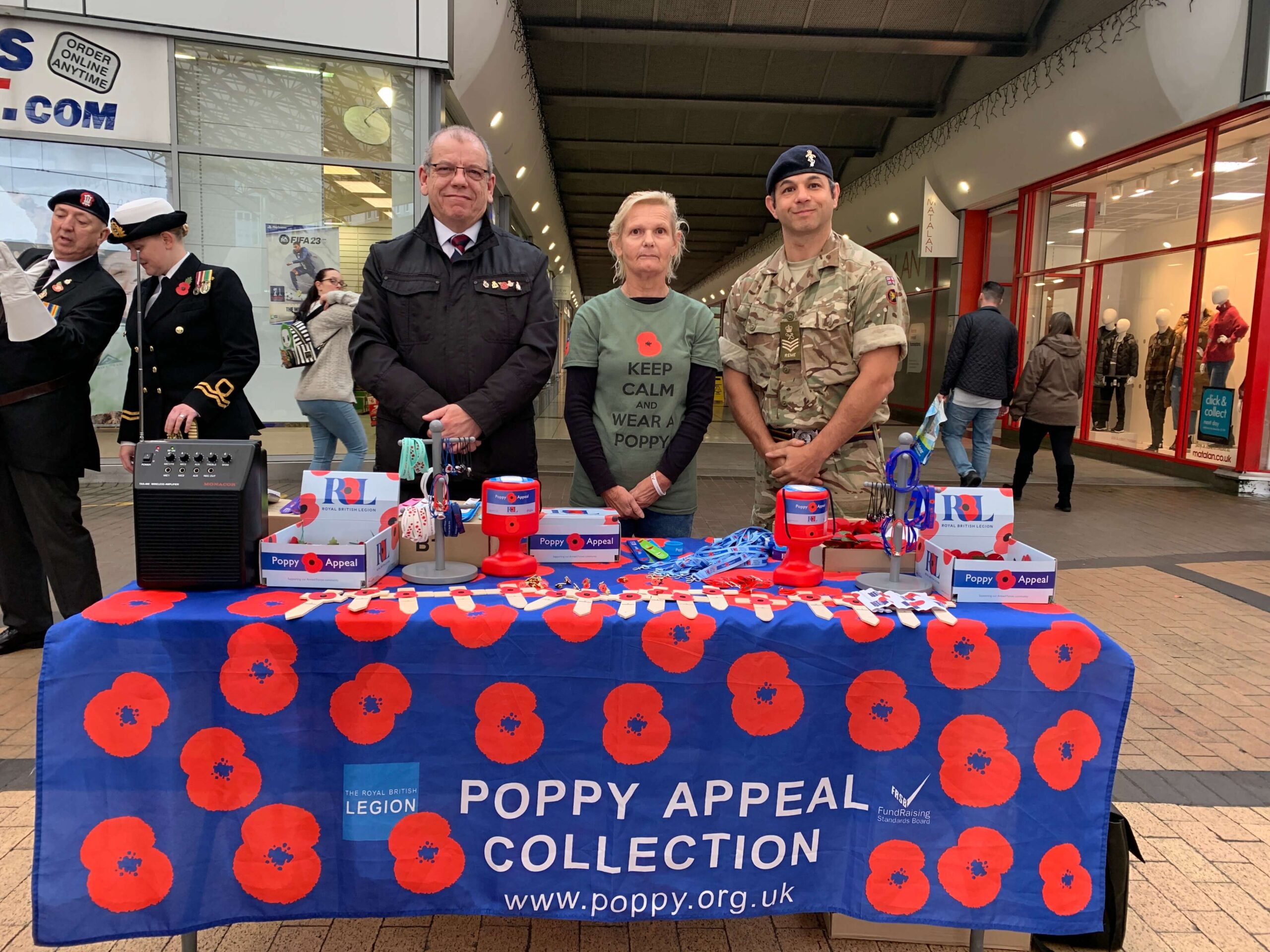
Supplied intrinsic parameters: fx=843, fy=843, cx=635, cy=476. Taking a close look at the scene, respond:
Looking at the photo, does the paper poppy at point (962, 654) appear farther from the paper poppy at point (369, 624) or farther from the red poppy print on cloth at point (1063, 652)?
the paper poppy at point (369, 624)

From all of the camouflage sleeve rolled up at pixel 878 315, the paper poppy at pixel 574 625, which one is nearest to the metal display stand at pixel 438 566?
the paper poppy at pixel 574 625

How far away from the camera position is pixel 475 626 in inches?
63.7

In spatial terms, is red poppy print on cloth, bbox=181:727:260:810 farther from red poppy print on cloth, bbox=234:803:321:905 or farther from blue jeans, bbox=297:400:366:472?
blue jeans, bbox=297:400:366:472

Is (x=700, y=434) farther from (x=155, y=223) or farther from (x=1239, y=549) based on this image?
(x=1239, y=549)

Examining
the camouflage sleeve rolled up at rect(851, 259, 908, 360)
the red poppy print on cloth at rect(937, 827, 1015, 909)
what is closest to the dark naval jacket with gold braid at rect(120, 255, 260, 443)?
the camouflage sleeve rolled up at rect(851, 259, 908, 360)

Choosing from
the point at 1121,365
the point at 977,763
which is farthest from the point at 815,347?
the point at 1121,365

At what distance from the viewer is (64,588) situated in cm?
334

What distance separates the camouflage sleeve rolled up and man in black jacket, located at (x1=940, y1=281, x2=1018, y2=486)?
Result: 16.2ft

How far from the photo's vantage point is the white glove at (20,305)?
2.79m

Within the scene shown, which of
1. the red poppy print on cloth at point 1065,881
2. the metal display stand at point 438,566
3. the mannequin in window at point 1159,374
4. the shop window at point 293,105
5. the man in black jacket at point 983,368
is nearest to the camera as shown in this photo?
the red poppy print on cloth at point 1065,881

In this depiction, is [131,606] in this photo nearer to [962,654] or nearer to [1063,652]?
[962,654]

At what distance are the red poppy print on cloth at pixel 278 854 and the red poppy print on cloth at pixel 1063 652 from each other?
4.74 feet

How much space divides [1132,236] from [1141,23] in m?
2.46

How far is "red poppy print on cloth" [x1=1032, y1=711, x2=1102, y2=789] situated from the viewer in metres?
1.67
